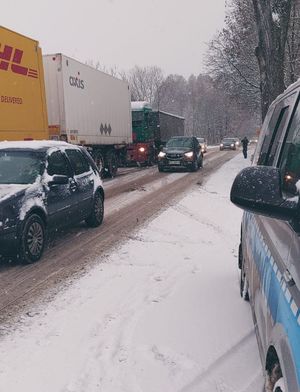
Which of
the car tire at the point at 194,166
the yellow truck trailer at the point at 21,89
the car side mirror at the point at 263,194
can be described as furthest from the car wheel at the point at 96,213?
the car tire at the point at 194,166

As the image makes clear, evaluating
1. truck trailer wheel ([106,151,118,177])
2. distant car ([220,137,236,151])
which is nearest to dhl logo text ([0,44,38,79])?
truck trailer wheel ([106,151,118,177])

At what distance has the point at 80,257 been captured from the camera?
6801 mm

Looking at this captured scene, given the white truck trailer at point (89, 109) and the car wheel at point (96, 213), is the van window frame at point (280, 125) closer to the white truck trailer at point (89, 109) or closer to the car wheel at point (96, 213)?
the car wheel at point (96, 213)

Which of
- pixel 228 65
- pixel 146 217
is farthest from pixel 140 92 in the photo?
pixel 146 217

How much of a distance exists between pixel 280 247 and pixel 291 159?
19.0 inches

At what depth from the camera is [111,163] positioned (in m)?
20.3

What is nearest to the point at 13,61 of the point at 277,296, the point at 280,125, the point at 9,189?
the point at 9,189

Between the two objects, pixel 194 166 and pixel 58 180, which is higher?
pixel 58 180

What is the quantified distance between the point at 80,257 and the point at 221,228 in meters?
3.17

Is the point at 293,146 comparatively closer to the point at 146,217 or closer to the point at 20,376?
the point at 20,376

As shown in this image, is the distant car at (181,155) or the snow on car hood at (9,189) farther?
the distant car at (181,155)

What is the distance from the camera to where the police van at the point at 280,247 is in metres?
1.78

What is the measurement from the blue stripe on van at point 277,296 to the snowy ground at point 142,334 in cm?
107

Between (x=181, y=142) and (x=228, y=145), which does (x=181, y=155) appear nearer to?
(x=181, y=142)
